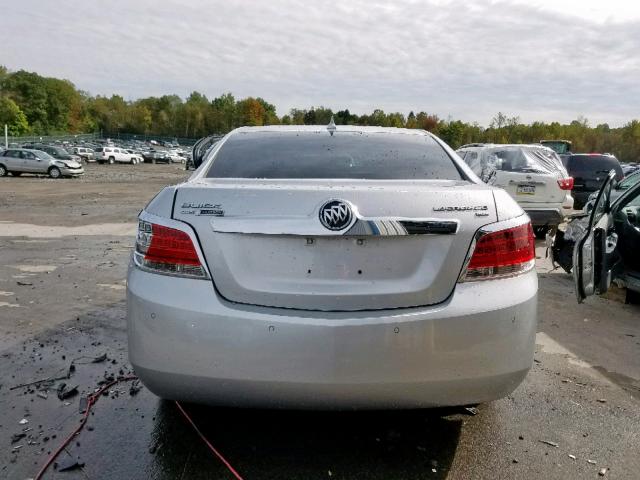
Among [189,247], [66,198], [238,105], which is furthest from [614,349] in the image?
[238,105]

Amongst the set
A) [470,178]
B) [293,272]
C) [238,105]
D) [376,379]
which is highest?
[238,105]

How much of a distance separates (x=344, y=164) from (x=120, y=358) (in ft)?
7.38

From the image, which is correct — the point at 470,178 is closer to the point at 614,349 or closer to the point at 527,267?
the point at 527,267

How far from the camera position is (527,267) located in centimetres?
260

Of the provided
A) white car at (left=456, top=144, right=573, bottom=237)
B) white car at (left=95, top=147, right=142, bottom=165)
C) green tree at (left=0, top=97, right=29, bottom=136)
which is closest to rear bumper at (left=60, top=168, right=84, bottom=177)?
white car at (left=95, top=147, right=142, bottom=165)

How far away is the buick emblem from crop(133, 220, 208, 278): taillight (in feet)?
1.84

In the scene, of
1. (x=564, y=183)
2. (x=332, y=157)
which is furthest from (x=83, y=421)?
(x=564, y=183)

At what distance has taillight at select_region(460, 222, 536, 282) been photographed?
8.00 ft

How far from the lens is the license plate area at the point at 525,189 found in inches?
395

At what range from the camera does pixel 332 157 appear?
325 centimetres

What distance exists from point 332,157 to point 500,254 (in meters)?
1.18

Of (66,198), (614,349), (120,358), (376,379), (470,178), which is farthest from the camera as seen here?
(66,198)

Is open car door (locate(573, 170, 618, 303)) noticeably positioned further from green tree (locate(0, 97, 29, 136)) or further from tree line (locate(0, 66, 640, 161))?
green tree (locate(0, 97, 29, 136))

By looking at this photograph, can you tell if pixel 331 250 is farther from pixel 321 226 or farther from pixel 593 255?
pixel 593 255
